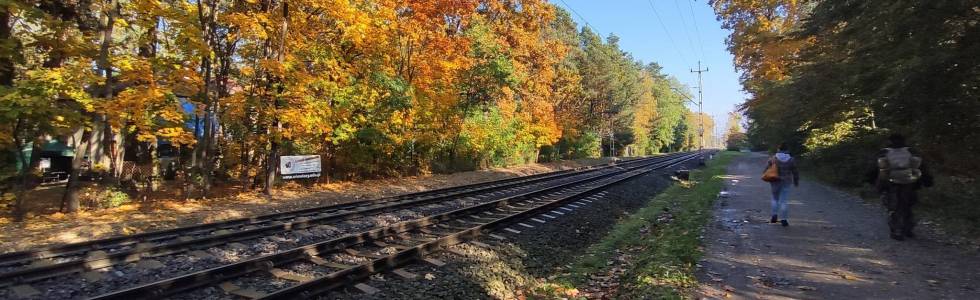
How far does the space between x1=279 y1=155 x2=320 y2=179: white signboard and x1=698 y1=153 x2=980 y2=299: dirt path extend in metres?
13.9

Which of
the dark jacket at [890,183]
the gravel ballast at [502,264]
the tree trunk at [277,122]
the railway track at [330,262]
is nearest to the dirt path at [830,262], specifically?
the dark jacket at [890,183]

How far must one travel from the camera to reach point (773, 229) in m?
9.24

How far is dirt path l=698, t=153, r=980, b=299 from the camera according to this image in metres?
5.45

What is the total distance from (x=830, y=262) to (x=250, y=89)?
15.7 meters

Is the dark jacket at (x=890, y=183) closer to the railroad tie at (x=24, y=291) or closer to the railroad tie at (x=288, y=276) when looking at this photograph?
the railroad tie at (x=288, y=276)

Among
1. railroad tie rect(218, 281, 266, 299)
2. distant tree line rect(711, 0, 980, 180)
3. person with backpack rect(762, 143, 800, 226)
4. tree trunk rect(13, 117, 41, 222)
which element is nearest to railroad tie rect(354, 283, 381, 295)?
railroad tie rect(218, 281, 266, 299)

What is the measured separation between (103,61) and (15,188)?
3914 mm

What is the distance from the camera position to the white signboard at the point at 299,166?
59.9 ft

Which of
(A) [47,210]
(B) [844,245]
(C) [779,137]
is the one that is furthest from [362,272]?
(C) [779,137]

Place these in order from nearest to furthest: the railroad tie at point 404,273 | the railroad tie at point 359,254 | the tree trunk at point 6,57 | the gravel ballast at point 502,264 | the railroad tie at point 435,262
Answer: the gravel ballast at point 502,264, the railroad tie at point 404,273, the railroad tie at point 435,262, the railroad tie at point 359,254, the tree trunk at point 6,57

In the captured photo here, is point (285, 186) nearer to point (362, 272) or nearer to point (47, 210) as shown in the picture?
point (47, 210)

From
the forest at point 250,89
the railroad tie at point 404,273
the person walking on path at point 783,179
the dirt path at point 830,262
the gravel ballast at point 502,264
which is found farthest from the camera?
the forest at point 250,89

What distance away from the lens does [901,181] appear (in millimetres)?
7664

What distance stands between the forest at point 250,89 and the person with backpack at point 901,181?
13.6 m
